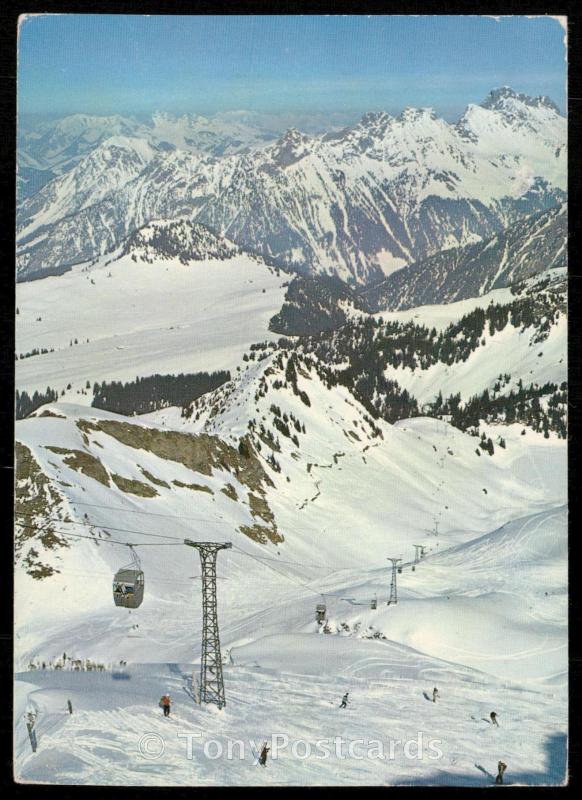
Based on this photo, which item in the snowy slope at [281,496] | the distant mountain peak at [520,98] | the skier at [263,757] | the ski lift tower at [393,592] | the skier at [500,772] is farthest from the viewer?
the ski lift tower at [393,592]

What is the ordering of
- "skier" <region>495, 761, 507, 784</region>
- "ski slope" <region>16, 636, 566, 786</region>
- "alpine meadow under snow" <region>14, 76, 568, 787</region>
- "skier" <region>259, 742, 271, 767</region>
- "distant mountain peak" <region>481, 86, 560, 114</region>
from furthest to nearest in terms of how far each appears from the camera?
"distant mountain peak" <region>481, 86, 560, 114</region>, "alpine meadow under snow" <region>14, 76, 568, 787</region>, "skier" <region>495, 761, 507, 784</region>, "skier" <region>259, 742, 271, 767</region>, "ski slope" <region>16, 636, 566, 786</region>

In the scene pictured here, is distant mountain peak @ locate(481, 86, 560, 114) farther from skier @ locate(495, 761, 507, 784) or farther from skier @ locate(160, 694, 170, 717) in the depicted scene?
skier @ locate(160, 694, 170, 717)

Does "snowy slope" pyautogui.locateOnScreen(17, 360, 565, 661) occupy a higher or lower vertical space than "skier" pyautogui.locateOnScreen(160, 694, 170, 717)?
higher

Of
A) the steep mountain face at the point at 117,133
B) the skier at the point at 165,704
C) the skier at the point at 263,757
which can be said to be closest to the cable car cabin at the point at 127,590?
the skier at the point at 165,704

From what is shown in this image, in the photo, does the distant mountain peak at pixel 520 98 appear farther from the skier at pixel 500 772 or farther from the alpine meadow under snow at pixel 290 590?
the skier at pixel 500 772

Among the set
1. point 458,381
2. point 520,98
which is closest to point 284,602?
point 520,98

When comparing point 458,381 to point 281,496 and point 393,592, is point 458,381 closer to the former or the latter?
point 281,496

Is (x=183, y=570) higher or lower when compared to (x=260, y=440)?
lower

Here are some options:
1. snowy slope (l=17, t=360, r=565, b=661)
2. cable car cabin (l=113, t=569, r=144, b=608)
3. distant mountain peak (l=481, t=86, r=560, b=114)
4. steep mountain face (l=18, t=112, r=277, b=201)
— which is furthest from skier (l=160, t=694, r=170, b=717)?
steep mountain face (l=18, t=112, r=277, b=201)
